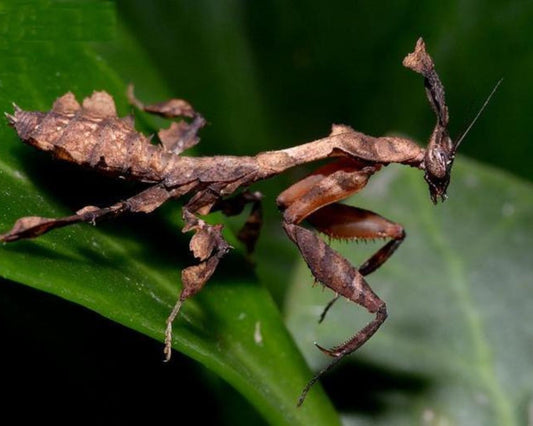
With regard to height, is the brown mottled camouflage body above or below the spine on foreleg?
above

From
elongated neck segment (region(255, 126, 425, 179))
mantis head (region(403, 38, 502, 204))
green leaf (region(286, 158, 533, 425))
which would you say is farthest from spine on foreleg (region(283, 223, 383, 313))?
mantis head (region(403, 38, 502, 204))

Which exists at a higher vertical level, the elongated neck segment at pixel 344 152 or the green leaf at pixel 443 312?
the elongated neck segment at pixel 344 152

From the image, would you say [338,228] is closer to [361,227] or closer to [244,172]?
[361,227]

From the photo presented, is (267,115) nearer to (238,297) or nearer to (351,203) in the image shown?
(351,203)

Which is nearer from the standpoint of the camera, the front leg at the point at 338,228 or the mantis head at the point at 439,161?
the front leg at the point at 338,228

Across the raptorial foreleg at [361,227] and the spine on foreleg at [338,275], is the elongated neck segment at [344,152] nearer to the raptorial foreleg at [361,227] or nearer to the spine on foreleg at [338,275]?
the raptorial foreleg at [361,227]

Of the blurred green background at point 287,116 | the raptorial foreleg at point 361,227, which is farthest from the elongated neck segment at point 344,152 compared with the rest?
the blurred green background at point 287,116

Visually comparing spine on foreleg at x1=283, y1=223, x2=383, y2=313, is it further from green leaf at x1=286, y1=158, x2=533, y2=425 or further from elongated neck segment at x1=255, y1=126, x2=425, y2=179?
elongated neck segment at x1=255, y1=126, x2=425, y2=179

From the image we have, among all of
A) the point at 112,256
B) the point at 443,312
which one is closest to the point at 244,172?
the point at 112,256
